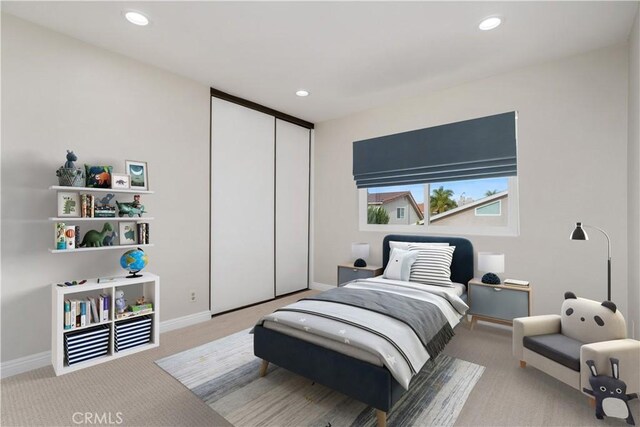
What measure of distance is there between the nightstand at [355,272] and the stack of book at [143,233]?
2414mm

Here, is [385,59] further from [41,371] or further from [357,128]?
[41,371]

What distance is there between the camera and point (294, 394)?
2.16 metres

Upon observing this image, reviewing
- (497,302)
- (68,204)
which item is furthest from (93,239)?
(497,302)

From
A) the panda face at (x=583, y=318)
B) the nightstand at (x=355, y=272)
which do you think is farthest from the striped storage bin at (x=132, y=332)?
the panda face at (x=583, y=318)

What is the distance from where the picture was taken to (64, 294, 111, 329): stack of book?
248 cm

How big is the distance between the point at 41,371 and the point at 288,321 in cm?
206

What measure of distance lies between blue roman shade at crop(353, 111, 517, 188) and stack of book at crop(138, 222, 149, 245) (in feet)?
9.30

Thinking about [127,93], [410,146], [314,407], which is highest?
[127,93]

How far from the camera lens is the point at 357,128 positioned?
183 inches

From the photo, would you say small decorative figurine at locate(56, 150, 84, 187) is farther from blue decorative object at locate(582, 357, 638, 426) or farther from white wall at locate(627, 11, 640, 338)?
white wall at locate(627, 11, 640, 338)

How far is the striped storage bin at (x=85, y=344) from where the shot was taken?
8.13ft

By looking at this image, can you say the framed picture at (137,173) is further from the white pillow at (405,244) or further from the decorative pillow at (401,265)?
the white pillow at (405,244)

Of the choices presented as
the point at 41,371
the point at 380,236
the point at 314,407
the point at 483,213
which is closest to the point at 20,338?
the point at 41,371

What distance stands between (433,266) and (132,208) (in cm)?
307
